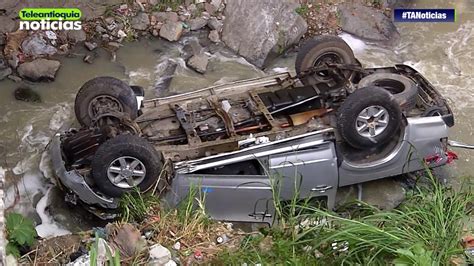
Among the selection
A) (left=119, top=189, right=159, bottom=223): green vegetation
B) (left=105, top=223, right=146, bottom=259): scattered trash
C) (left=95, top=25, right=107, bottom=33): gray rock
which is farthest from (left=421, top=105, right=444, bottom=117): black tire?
(left=95, top=25, right=107, bottom=33): gray rock

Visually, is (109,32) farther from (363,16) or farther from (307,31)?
(363,16)

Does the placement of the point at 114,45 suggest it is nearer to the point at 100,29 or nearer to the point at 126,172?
the point at 100,29

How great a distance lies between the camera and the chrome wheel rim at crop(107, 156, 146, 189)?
618cm

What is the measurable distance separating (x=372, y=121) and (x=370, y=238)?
9.13ft

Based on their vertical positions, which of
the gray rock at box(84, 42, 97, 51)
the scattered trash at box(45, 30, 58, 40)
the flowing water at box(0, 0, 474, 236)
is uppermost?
the scattered trash at box(45, 30, 58, 40)

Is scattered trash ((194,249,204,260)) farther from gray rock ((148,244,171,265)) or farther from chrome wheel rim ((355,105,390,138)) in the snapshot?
chrome wheel rim ((355,105,390,138))

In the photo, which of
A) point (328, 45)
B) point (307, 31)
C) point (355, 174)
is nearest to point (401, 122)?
point (355, 174)

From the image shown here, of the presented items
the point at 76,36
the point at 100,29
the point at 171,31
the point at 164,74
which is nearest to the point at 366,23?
the point at 171,31

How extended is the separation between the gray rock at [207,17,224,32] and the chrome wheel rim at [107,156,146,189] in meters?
4.72

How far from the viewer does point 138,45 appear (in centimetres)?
1023

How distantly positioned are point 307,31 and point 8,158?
4762mm

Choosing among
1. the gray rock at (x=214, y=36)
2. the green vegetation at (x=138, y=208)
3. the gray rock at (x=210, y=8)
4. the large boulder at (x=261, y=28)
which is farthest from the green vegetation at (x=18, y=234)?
the gray rock at (x=210, y=8)

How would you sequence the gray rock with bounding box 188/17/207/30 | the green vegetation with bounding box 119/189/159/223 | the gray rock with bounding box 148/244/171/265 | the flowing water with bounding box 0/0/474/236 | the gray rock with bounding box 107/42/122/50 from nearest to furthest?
the gray rock with bounding box 148/244/171/265
the green vegetation with bounding box 119/189/159/223
the flowing water with bounding box 0/0/474/236
the gray rock with bounding box 107/42/122/50
the gray rock with bounding box 188/17/207/30

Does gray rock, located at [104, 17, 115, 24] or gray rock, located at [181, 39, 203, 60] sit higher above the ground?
gray rock, located at [104, 17, 115, 24]
